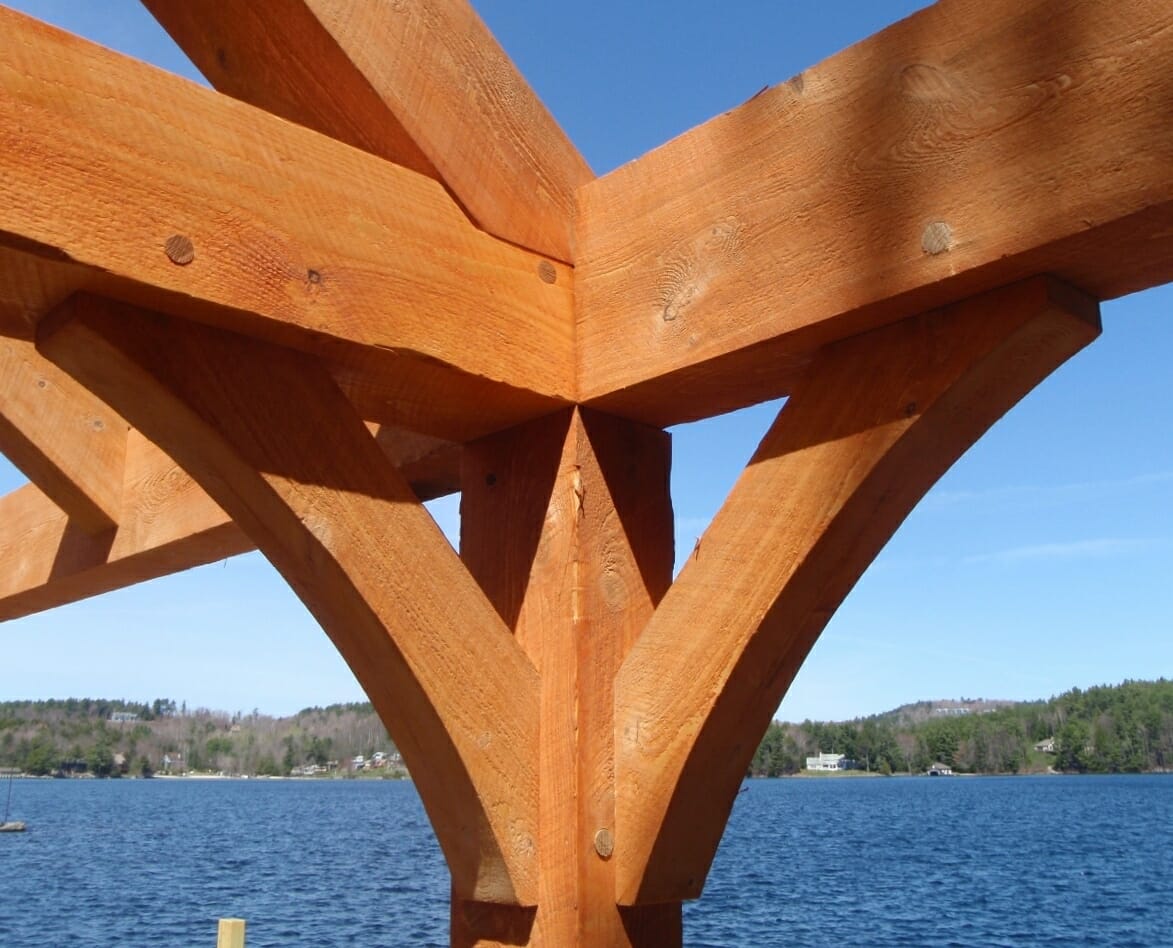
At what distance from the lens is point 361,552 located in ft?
4.05

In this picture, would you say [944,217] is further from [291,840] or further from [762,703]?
[291,840]

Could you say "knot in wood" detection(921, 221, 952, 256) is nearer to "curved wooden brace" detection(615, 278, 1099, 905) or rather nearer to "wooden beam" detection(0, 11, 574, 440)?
"curved wooden brace" detection(615, 278, 1099, 905)

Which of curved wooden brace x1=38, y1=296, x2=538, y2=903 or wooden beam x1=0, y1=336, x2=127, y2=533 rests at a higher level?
wooden beam x1=0, y1=336, x2=127, y2=533

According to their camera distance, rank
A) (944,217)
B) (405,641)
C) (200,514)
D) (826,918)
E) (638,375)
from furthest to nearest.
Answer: (826,918), (200,514), (638,375), (405,641), (944,217)

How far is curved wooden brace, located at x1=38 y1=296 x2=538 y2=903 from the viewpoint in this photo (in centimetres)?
115

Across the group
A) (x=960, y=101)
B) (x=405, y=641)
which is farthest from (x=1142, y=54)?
(x=405, y=641)

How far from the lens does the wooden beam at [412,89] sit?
138 cm

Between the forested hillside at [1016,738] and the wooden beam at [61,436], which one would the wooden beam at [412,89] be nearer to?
the wooden beam at [61,436]

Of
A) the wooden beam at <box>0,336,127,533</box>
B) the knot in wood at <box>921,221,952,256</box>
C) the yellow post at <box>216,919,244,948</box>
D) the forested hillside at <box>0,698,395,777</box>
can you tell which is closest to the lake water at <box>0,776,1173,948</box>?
the yellow post at <box>216,919,244,948</box>

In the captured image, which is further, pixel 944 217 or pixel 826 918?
pixel 826 918

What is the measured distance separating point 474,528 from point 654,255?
1.55 ft

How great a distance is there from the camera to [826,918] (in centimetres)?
1933

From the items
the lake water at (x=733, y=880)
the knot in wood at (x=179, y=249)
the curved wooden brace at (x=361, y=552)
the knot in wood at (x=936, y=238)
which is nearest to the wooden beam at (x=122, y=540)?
the curved wooden brace at (x=361, y=552)

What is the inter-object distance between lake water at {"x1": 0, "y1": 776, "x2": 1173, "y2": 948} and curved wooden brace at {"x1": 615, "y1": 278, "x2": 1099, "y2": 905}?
51.9 feet
